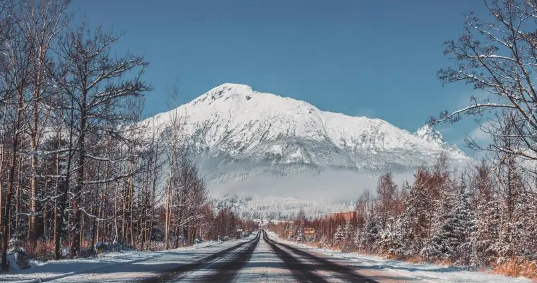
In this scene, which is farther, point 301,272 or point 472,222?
point 472,222

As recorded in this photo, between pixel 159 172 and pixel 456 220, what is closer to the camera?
pixel 456 220

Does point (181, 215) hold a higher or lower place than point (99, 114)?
lower

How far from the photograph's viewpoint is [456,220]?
34.0 m

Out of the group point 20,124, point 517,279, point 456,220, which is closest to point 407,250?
point 456,220

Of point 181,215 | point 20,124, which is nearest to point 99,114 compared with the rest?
point 20,124

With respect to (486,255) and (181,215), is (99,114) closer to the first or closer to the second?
(486,255)

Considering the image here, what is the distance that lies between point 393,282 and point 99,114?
48.0 ft

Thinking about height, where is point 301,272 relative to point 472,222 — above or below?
below

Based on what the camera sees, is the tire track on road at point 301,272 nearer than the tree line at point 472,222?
Yes

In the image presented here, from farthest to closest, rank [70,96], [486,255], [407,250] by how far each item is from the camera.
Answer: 1. [407,250]
2. [486,255]
3. [70,96]

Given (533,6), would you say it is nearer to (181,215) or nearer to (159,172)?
(159,172)

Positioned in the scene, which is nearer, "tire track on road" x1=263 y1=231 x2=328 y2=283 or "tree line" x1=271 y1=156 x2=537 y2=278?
"tire track on road" x1=263 y1=231 x2=328 y2=283

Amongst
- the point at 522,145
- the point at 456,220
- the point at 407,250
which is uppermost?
the point at 522,145

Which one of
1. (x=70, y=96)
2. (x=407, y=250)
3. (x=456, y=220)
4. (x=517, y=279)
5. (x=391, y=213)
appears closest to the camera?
(x=517, y=279)
